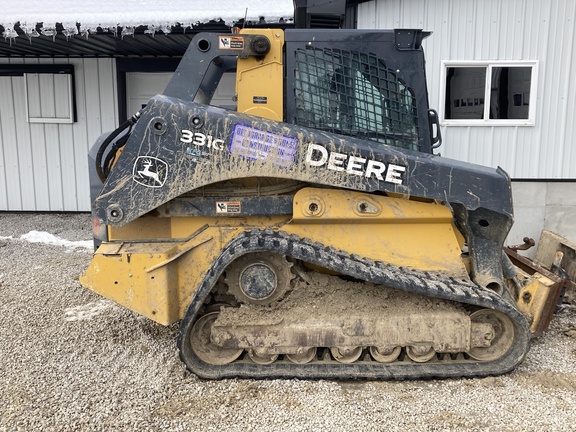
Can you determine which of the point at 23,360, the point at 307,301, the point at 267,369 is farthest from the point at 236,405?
the point at 23,360

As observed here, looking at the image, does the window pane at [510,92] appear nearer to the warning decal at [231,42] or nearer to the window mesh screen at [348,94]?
the window mesh screen at [348,94]

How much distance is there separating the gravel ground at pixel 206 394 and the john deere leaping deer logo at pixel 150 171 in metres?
1.41

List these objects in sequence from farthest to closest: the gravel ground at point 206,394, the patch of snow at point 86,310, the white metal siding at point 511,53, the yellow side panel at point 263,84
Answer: the white metal siding at point 511,53 → the patch of snow at point 86,310 → the yellow side panel at point 263,84 → the gravel ground at point 206,394

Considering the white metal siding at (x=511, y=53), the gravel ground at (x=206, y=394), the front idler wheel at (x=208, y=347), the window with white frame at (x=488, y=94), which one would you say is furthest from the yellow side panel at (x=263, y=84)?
the window with white frame at (x=488, y=94)

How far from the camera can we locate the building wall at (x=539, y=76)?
7199 millimetres

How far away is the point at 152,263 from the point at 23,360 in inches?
54.3

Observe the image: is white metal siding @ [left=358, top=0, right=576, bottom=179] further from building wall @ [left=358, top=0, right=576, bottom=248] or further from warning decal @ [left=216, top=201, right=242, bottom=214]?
warning decal @ [left=216, top=201, right=242, bottom=214]

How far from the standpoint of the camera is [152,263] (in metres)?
3.77

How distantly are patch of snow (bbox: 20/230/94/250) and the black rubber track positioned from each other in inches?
190

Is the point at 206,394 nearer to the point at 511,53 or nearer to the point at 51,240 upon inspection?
the point at 51,240

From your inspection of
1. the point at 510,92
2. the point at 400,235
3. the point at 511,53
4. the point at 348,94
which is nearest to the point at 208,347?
the point at 400,235

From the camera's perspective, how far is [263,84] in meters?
3.88

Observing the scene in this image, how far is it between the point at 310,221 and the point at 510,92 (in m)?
4.99

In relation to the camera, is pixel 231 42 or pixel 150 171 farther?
pixel 231 42
